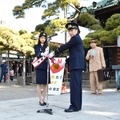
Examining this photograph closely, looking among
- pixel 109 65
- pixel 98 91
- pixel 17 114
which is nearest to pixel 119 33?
pixel 98 91

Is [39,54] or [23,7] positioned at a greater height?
[23,7]

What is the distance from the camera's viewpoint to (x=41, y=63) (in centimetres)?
623

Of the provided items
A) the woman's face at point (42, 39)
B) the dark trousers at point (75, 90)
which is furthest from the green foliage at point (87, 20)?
the dark trousers at point (75, 90)

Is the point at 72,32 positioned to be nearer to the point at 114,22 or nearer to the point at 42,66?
the point at 42,66

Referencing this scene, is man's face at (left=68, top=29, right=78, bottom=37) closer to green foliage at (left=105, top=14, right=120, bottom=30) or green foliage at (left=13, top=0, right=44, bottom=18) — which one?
green foliage at (left=105, top=14, right=120, bottom=30)

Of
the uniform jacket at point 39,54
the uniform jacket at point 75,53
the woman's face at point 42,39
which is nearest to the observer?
the uniform jacket at point 75,53

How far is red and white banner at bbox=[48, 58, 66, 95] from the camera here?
632 cm

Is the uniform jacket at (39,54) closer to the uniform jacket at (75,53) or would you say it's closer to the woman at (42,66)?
the woman at (42,66)

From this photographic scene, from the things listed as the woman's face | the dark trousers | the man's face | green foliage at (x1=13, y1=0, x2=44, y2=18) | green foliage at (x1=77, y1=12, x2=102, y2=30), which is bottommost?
the dark trousers

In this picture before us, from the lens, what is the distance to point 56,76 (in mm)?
6473

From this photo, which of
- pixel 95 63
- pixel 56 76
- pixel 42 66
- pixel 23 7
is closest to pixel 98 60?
pixel 95 63

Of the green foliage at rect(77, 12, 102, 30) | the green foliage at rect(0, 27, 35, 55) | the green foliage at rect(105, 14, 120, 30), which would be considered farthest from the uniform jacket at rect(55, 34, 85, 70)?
the green foliage at rect(0, 27, 35, 55)

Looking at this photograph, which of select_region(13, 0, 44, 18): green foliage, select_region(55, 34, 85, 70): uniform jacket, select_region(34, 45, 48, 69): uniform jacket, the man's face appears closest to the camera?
select_region(55, 34, 85, 70): uniform jacket

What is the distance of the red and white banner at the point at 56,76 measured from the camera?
6.32 m
